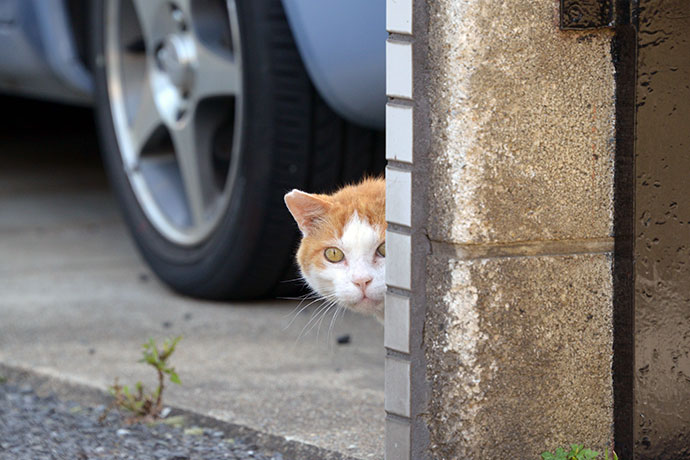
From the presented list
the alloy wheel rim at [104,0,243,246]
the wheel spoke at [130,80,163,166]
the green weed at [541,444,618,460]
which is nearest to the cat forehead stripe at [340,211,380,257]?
the green weed at [541,444,618,460]

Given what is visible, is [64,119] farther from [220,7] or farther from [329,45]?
[329,45]

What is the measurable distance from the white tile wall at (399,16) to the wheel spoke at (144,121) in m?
1.86

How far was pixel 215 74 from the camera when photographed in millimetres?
3133

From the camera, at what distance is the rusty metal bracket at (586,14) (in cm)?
169

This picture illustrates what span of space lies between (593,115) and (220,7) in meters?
1.79

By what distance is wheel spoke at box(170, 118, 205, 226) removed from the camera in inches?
130

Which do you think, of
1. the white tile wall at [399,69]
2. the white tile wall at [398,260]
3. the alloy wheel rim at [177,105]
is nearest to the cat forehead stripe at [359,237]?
the white tile wall at [398,260]

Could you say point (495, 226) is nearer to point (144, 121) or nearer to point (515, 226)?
point (515, 226)

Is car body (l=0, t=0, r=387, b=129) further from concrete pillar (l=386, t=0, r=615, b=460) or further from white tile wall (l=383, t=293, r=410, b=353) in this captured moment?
white tile wall (l=383, t=293, r=410, b=353)

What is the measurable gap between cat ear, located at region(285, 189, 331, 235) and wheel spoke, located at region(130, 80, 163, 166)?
55.6 inches

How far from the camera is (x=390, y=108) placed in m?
1.74

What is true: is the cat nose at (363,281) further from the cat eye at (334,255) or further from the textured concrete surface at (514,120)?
the textured concrete surface at (514,120)

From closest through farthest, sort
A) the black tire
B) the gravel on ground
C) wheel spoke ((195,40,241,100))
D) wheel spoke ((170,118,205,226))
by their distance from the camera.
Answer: the gravel on ground → the black tire → wheel spoke ((195,40,241,100)) → wheel spoke ((170,118,205,226))

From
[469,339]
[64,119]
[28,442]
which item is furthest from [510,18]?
[64,119]
